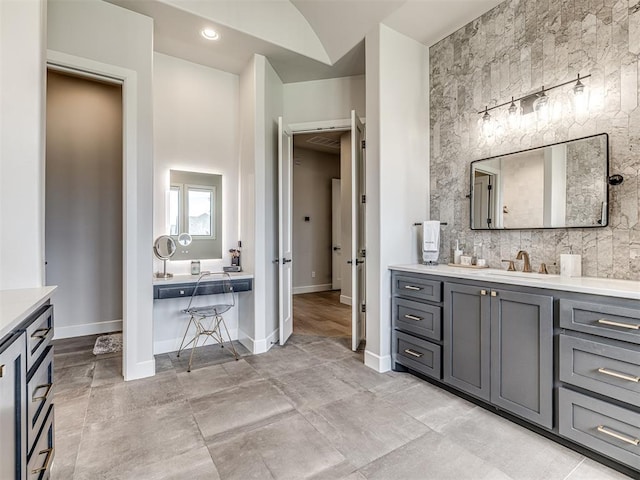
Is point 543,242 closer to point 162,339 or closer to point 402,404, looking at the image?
point 402,404

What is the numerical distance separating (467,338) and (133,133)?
3107 millimetres

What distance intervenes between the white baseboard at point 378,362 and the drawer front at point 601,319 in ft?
4.78

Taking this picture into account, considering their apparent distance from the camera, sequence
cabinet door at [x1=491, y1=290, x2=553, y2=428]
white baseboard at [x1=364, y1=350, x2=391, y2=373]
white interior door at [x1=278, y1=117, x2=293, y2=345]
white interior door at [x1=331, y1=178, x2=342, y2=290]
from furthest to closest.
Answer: white interior door at [x1=331, y1=178, x2=342, y2=290]
white interior door at [x1=278, y1=117, x2=293, y2=345]
white baseboard at [x1=364, y1=350, x2=391, y2=373]
cabinet door at [x1=491, y1=290, x2=553, y2=428]

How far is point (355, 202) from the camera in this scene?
3.23 meters

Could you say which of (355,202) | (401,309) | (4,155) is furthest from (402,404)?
(4,155)

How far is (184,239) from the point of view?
3359mm

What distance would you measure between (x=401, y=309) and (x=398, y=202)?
38.8 inches

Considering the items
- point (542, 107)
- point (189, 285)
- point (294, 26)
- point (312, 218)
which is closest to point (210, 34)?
point (294, 26)

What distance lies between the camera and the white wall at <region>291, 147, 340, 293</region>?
21.6ft

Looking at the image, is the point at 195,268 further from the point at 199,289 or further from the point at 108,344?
the point at 108,344

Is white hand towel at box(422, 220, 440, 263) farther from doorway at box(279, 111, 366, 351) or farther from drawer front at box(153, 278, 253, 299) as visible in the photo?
drawer front at box(153, 278, 253, 299)

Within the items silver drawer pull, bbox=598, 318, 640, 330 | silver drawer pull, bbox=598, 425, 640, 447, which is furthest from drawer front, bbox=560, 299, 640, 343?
silver drawer pull, bbox=598, 425, 640, 447

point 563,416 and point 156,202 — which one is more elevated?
point 156,202

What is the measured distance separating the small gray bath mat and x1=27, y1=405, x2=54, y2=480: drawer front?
2.02 metres
